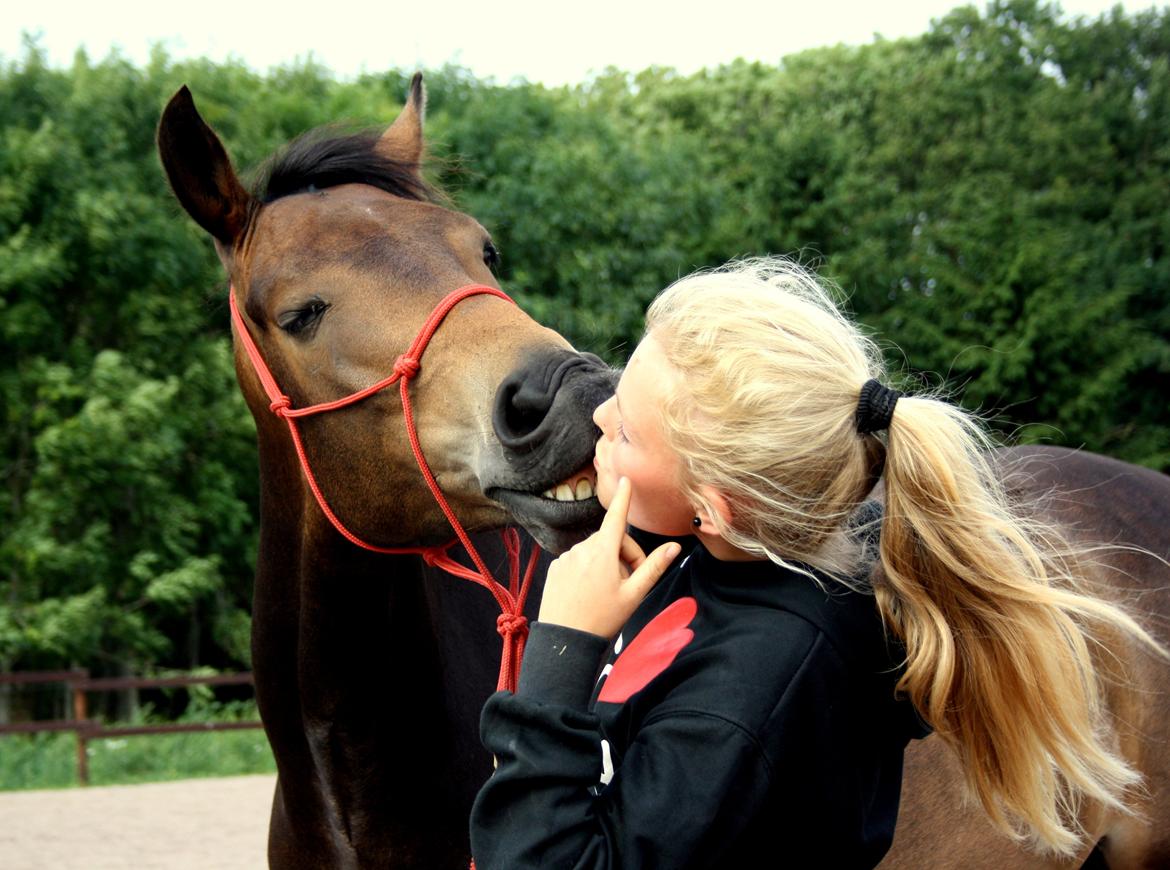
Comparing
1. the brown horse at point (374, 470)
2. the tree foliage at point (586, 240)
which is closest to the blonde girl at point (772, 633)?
the brown horse at point (374, 470)

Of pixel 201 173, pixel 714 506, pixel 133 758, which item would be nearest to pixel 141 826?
pixel 133 758

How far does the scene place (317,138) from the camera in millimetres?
2898

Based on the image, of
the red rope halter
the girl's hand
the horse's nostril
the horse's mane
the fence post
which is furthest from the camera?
the fence post

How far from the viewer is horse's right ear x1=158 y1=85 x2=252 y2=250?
2.69 meters

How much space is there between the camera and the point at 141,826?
8344 millimetres

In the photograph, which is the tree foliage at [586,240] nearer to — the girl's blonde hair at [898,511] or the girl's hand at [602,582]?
the girl's blonde hair at [898,511]

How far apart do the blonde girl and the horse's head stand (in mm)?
423

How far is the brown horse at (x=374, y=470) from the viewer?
225cm

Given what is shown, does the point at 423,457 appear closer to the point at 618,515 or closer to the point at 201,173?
the point at 618,515

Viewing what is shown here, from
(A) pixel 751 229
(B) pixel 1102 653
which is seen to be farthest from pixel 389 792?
(A) pixel 751 229

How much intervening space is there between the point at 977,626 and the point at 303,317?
5.24 ft

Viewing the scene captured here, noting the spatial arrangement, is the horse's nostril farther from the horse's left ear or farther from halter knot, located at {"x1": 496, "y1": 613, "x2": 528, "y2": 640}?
the horse's left ear

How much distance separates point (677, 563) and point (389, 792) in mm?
927

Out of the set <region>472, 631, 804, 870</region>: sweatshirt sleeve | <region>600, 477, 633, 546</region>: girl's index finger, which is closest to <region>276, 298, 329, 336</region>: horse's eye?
<region>600, 477, 633, 546</region>: girl's index finger
